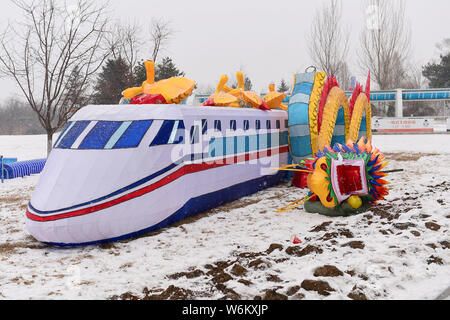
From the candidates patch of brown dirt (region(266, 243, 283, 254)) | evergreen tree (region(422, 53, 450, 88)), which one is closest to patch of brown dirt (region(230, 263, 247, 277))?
patch of brown dirt (region(266, 243, 283, 254))

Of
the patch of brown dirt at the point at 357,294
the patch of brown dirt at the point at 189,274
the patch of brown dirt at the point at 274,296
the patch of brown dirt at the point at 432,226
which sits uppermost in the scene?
the patch of brown dirt at the point at 432,226

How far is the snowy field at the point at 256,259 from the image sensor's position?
4258 mm

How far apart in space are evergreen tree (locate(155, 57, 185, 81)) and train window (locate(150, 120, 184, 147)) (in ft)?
82.8

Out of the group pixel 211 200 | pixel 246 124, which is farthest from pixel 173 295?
pixel 246 124

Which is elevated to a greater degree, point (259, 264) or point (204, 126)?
point (204, 126)

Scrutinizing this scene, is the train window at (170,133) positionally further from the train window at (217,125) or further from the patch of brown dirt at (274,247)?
the patch of brown dirt at (274,247)

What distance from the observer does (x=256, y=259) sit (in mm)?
5062

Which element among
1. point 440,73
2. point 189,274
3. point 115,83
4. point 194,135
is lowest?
point 189,274

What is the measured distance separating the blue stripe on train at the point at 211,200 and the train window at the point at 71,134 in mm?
1516

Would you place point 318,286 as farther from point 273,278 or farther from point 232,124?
point 232,124

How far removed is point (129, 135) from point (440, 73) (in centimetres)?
4605

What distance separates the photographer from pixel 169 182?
266 inches

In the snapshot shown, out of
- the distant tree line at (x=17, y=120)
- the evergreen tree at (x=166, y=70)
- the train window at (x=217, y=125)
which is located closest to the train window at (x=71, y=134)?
the train window at (x=217, y=125)
